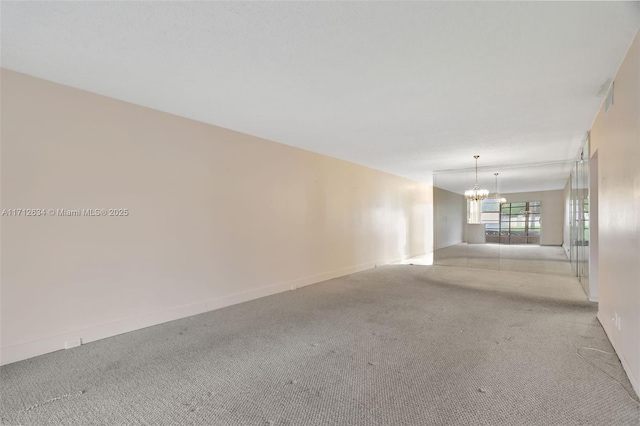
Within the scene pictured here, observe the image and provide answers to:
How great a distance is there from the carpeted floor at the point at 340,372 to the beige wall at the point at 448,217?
438cm

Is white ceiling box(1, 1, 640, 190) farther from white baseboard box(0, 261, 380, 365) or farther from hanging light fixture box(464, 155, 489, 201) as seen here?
hanging light fixture box(464, 155, 489, 201)

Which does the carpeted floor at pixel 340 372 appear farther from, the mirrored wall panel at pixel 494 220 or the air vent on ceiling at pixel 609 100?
the mirrored wall panel at pixel 494 220

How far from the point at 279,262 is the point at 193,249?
1.52 meters

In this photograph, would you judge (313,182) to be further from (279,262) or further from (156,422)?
(156,422)

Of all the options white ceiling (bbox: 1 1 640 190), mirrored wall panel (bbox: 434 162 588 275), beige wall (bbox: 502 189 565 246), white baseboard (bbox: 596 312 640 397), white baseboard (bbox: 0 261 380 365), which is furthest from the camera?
beige wall (bbox: 502 189 565 246)

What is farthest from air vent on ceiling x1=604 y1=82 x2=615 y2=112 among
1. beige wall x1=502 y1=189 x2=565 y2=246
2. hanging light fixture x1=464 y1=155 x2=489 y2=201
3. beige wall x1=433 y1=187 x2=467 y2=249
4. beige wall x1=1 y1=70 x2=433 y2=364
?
beige wall x1=502 y1=189 x2=565 y2=246

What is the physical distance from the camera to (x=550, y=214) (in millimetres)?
10945

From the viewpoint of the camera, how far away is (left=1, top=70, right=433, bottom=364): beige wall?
276cm

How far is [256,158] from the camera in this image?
4.77 m

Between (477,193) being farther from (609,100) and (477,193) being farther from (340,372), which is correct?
(340,372)

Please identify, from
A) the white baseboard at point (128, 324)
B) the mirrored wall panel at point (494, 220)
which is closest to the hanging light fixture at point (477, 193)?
the mirrored wall panel at point (494, 220)

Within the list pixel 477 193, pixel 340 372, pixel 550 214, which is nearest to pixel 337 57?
pixel 340 372

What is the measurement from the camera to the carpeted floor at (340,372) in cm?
195

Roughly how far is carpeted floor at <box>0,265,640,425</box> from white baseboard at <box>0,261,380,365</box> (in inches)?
4.1
